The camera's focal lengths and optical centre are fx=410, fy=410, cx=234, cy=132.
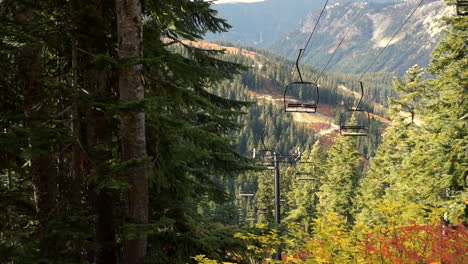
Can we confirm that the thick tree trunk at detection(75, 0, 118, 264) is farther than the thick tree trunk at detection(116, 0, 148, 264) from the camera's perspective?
Yes

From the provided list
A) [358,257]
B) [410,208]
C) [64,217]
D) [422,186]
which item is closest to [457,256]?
[410,208]

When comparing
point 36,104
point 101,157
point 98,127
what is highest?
point 36,104

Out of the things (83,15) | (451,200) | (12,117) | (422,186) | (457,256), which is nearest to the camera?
(12,117)

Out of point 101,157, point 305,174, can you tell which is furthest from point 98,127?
point 305,174

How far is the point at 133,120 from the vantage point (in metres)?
5.63

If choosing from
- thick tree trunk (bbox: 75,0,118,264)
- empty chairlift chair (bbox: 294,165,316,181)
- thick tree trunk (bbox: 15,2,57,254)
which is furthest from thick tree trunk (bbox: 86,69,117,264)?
empty chairlift chair (bbox: 294,165,316,181)

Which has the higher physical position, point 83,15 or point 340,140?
point 83,15

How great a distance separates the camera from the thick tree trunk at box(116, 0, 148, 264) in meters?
5.38

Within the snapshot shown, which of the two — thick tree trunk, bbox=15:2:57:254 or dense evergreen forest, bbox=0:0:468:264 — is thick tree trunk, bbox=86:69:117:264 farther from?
thick tree trunk, bbox=15:2:57:254

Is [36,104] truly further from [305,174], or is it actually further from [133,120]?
[305,174]

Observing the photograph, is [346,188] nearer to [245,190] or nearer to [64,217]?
[64,217]

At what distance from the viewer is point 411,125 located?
83.5 feet

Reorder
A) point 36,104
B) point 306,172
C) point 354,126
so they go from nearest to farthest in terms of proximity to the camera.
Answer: point 36,104
point 354,126
point 306,172

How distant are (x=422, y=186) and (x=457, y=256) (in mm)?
11468
